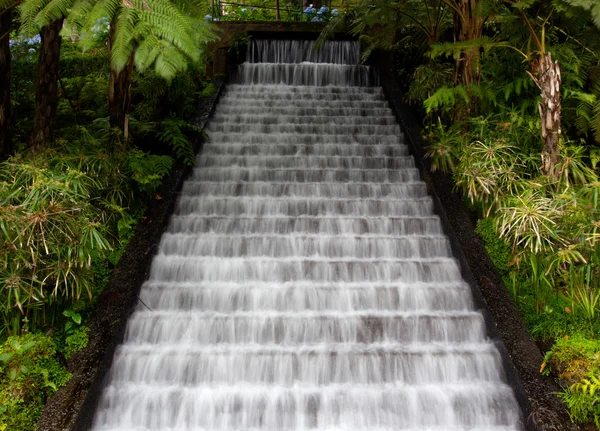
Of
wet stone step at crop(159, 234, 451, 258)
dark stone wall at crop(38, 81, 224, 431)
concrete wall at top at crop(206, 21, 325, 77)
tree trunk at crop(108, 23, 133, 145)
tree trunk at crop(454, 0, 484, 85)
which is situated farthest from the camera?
concrete wall at top at crop(206, 21, 325, 77)

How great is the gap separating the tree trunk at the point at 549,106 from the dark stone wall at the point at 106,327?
4.84 m

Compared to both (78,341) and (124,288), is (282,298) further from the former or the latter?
(78,341)

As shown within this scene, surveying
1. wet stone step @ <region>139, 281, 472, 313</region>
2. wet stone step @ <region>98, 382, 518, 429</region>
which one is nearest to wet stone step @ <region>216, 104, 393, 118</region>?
wet stone step @ <region>139, 281, 472, 313</region>

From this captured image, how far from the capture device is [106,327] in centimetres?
464

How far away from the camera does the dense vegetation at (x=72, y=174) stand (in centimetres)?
320

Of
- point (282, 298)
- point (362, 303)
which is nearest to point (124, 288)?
point (282, 298)

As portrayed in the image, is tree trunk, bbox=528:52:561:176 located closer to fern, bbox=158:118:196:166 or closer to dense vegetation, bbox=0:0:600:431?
dense vegetation, bbox=0:0:600:431

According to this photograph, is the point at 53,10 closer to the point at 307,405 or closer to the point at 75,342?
the point at 75,342

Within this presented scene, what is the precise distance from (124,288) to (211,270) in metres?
0.99

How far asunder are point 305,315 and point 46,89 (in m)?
4.52

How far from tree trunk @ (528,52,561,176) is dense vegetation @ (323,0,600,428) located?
0.04 feet

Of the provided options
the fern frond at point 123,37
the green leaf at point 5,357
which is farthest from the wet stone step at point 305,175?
the fern frond at point 123,37

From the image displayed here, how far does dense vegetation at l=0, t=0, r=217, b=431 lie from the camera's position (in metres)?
3.20

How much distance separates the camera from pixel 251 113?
9.22 meters
